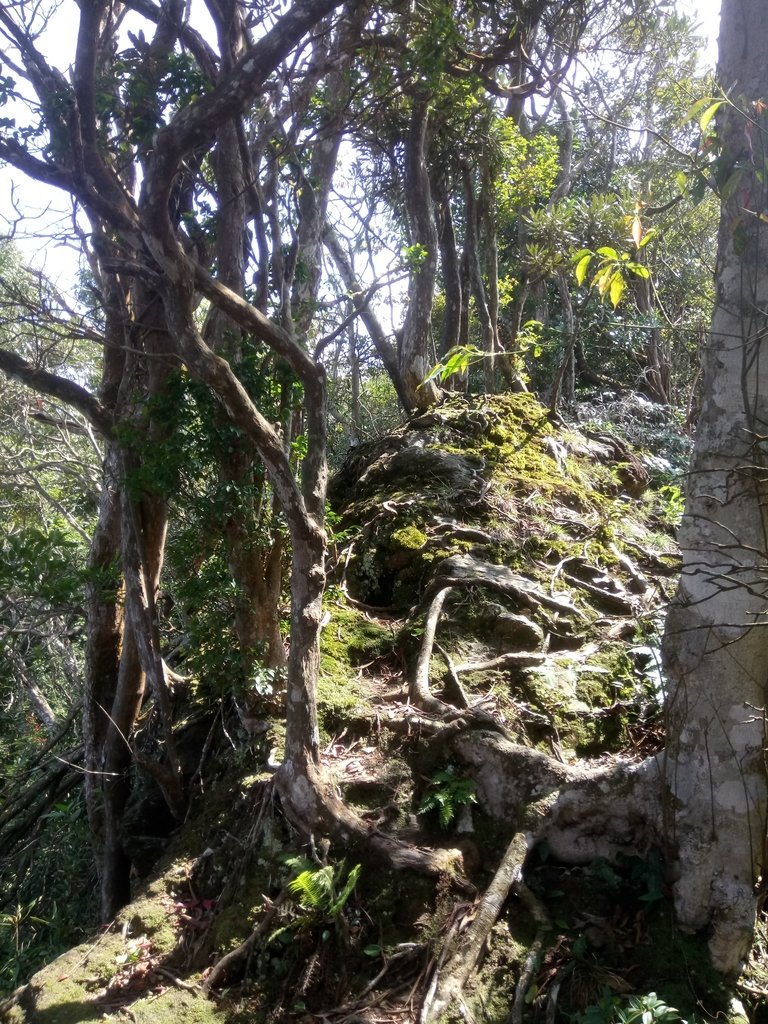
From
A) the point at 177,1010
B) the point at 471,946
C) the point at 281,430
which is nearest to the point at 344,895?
the point at 471,946

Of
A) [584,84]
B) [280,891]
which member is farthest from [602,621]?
[584,84]

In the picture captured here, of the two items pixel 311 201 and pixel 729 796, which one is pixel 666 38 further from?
pixel 729 796

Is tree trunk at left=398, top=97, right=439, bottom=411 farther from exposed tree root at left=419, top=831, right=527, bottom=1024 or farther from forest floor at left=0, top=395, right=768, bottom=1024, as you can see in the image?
exposed tree root at left=419, top=831, right=527, bottom=1024

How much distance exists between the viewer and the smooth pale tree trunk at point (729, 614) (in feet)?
12.1

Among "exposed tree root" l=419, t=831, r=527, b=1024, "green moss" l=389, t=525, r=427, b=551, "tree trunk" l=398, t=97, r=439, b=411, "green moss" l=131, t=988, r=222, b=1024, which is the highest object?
"tree trunk" l=398, t=97, r=439, b=411

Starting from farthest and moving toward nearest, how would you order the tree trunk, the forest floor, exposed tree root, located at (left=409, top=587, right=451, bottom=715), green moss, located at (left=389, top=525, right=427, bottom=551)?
the tree trunk, green moss, located at (left=389, top=525, right=427, bottom=551), exposed tree root, located at (left=409, top=587, right=451, bottom=715), the forest floor

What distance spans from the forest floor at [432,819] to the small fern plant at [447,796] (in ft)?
0.04

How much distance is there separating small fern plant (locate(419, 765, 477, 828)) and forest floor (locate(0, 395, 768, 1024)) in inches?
0.5

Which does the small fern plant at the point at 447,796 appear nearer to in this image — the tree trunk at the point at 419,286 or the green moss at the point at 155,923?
the green moss at the point at 155,923

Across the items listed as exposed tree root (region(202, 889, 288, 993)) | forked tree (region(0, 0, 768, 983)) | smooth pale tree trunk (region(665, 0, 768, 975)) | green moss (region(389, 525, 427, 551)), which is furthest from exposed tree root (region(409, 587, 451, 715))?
smooth pale tree trunk (region(665, 0, 768, 975))

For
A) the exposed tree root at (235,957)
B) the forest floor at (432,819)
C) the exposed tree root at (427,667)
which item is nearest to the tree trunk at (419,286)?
the forest floor at (432,819)

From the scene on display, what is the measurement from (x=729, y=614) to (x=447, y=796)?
6.44 ft

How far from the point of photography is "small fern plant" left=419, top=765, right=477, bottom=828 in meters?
4.54

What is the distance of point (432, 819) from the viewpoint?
4.68 m
